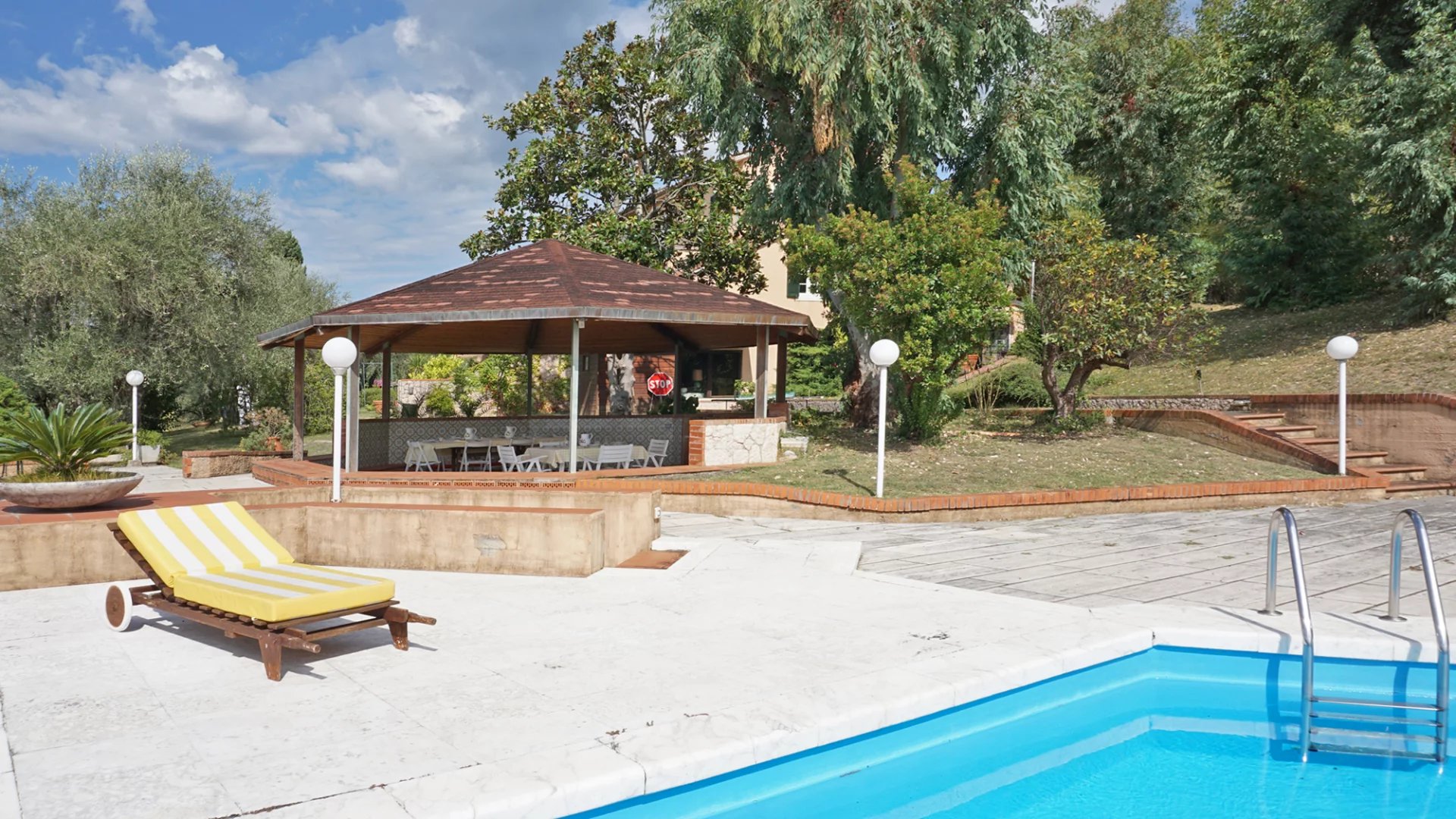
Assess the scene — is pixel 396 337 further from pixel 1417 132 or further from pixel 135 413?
pixel 1417 132

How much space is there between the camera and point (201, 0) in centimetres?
1733

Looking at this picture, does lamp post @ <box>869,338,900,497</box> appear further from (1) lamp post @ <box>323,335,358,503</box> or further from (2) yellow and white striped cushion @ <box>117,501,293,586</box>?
(2) yellow and white striped cushion @ <box>117,501,293,586</box>

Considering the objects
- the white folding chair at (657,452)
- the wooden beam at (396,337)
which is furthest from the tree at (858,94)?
the wooden beam at (396,337)


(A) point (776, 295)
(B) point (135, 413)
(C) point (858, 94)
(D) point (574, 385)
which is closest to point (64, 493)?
(D) point (574, 385)

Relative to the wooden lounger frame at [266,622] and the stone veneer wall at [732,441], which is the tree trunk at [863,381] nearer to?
the stone veneer wall at [732,441]

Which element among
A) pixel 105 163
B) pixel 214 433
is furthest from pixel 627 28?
pixel 214 433

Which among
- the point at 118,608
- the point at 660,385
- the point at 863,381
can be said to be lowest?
the point at 118,608

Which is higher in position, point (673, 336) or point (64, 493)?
point (673, 336)

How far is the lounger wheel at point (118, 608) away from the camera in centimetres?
595

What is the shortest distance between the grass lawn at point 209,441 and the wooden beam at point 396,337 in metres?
3.12

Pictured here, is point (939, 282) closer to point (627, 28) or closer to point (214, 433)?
point (627, 28)

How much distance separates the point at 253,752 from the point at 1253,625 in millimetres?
6141

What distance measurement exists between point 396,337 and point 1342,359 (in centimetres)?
1750

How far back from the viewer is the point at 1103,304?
16078 millimetres
